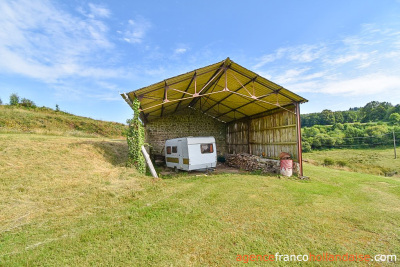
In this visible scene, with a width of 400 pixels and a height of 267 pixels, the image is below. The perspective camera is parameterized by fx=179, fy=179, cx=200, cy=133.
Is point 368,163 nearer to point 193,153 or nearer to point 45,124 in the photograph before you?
point 193,153

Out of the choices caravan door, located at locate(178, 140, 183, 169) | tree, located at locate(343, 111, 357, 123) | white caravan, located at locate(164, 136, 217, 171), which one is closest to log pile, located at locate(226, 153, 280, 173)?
white caravan, located at locate(164, 136, 217, 171)

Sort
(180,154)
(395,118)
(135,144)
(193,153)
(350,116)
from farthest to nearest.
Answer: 1. (350,116)
2. (395,118)
3. (180,154)
4. (193,153)
5. (135,144)

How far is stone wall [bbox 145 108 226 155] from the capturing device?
1561 centimetres

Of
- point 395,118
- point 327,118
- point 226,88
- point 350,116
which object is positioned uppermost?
point 350,116

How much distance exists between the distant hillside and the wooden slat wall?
14.4m

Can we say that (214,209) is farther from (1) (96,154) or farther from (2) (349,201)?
(1) (96,154)

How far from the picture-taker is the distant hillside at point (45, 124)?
1571cm

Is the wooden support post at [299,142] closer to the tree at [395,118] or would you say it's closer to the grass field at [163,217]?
the grass field at [163,217]

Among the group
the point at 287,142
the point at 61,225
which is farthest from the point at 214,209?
the point at 287,142

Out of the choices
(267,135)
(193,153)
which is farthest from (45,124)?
(267,135)

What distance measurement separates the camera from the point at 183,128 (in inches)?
647

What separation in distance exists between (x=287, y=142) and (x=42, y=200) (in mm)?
10565

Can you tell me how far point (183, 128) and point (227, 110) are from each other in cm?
442

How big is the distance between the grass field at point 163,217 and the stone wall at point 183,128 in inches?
322
